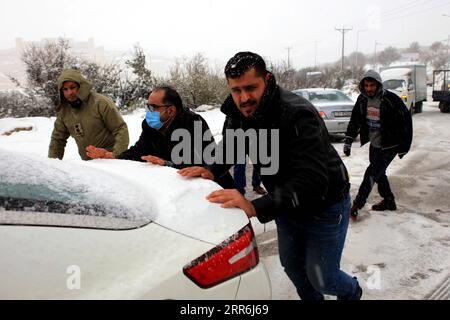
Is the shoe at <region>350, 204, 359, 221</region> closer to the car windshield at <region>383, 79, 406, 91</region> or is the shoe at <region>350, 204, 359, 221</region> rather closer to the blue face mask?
the blue face mask

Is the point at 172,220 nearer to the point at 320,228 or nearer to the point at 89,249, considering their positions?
the point at 89,249

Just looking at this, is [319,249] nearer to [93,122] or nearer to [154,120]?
[154,120]

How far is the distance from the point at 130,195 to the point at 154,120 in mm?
1424

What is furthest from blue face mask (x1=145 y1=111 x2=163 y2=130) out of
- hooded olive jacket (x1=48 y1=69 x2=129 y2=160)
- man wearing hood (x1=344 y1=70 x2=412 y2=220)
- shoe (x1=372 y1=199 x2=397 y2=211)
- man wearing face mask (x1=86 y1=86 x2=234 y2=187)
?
shoe (x1=372 y1=199 x2=397 y2=211)

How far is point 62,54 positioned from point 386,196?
11.8 m

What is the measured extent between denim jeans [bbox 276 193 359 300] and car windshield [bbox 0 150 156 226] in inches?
36.1

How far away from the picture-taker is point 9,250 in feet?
4.30

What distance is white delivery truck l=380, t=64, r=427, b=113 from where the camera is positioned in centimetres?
1483

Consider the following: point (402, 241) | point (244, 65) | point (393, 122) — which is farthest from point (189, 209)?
point (393, 122)

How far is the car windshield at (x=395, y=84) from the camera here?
15.0 meters
